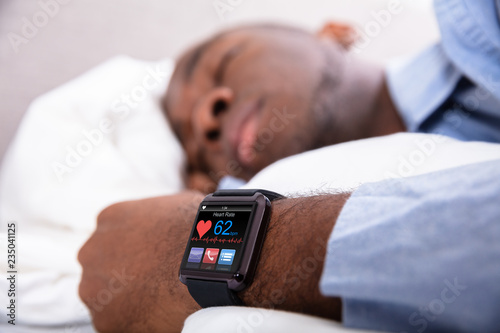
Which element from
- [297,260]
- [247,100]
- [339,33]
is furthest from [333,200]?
[339,33]

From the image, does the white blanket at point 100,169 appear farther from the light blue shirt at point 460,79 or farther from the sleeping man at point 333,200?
the light blue shirt at point 460,79

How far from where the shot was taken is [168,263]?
0.55 m

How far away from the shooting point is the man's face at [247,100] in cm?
103

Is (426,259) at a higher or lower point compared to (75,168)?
higher

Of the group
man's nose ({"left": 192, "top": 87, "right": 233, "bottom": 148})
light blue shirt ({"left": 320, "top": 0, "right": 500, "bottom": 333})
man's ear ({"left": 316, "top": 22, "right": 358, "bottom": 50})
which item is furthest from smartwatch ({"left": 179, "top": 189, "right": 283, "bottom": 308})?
man's ear ({"left": 316, "top": 22, "right": 358, "bottom": 50})

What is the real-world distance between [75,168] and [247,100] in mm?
438

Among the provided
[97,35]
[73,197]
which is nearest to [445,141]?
[73,197]

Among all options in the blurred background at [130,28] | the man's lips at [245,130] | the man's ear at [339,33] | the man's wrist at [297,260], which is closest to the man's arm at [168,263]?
the man's wrist at [297,260]

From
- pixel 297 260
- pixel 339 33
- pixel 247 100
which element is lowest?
pixel 339 33

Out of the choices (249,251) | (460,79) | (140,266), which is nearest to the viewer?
(249,251)

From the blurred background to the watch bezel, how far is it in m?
0.89

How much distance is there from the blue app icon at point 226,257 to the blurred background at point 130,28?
91 centimetres

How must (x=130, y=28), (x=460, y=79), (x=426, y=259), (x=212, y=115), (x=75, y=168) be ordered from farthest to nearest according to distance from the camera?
(x=130, y=28)
(x=212, y=115)
(x=75, y=168)
(x=460, y=79)
(x=426, y=259)

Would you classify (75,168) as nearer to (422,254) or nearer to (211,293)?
(211,293)
